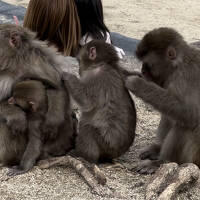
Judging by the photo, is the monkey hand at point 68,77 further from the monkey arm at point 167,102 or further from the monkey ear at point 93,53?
the monkey arm at point 167,102

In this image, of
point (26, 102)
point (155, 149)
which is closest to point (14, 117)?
point (26, 102)

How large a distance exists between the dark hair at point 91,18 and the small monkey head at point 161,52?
1876 mm

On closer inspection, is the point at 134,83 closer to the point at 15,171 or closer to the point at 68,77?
the point at 68,77

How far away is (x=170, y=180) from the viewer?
4730 millimetres

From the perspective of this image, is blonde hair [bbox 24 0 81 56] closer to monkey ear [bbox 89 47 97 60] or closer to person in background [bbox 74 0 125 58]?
person in background [bbox 74 0 125 58]

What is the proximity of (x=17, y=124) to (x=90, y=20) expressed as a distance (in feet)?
9.33

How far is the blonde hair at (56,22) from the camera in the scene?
21.7 feet

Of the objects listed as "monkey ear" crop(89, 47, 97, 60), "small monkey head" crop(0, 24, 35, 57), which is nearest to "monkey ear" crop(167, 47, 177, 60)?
"monkey ear" crop(89, 47, 97, 60)

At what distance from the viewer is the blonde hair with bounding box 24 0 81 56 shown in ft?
21.7

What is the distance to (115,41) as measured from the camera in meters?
11.6

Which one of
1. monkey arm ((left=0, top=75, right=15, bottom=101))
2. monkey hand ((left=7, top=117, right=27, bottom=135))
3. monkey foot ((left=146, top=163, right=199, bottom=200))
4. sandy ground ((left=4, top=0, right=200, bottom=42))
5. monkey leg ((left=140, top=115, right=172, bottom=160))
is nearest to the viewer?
monkey foot ((left=146, top=163, right=199, bottom=200))

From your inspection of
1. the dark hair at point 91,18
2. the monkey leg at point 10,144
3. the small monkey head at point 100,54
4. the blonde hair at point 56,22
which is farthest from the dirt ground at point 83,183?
the blonde hair at point 56,22

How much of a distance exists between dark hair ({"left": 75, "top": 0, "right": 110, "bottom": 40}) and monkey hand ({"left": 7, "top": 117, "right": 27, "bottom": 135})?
264cm

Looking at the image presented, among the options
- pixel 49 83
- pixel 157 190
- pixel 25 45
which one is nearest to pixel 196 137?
pixel 157 190
